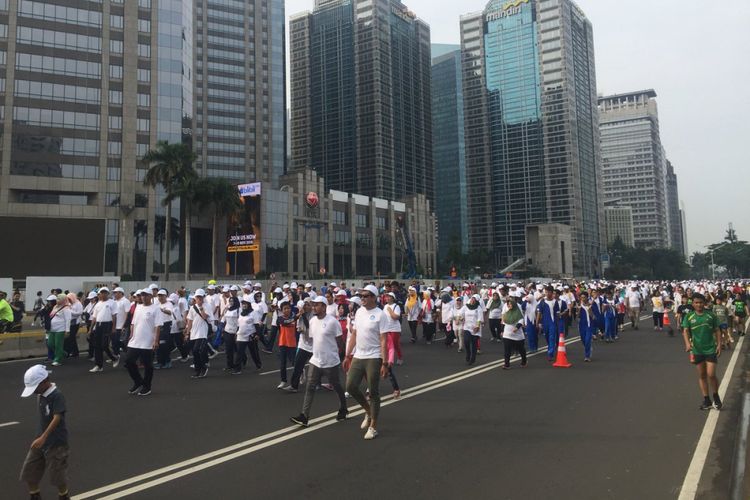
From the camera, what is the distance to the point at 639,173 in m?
187

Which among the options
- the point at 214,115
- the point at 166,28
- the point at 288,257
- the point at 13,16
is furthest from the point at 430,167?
the point at 13,16

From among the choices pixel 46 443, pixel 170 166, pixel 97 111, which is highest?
pixel 97 111

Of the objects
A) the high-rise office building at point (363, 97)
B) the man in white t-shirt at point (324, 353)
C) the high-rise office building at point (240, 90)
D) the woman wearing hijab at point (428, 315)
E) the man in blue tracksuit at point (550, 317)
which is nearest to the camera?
the man in white t-shirt at point (324, 353)

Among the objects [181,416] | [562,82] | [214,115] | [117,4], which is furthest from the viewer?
[562,82]

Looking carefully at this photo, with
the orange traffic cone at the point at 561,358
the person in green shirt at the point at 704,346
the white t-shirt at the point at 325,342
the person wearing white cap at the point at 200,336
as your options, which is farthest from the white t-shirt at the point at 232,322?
the person in green shirt at the point at 704,346

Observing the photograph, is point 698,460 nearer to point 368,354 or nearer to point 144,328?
point 368,354

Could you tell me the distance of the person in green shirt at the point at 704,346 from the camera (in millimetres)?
7676

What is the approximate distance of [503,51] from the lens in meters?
142

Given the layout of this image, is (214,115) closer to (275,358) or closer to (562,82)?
(562,82)

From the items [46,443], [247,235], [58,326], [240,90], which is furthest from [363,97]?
[46,443]

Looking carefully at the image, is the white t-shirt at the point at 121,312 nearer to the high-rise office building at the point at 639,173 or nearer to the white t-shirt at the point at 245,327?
the white t-shirt at the point at 245,327

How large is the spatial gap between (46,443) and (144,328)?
4.98 meters

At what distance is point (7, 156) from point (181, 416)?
202 feet

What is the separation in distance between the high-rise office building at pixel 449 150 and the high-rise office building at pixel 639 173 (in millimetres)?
58907
